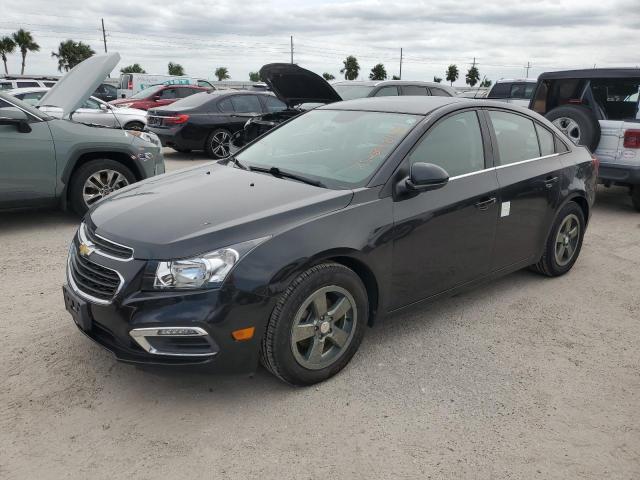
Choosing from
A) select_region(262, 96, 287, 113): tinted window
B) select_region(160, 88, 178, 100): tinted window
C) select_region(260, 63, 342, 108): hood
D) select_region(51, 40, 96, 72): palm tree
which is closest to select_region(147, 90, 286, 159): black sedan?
select_region(262, 96, 287, 113): tinted window

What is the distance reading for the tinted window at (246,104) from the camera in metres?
11.8

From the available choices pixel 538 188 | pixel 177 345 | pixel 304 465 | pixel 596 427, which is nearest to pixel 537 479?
pixel 596 427

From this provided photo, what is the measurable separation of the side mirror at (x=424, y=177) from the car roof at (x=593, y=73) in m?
5.33

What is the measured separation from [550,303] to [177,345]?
9.85ft

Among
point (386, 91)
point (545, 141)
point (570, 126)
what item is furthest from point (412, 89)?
point (545, 141)

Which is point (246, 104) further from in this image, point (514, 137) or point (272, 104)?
point (514, 137)

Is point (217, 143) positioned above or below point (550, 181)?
below

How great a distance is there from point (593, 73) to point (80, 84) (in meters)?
6.70

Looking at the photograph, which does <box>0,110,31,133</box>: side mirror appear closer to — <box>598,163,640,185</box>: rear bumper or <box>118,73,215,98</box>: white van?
<box>598,163,640,185</box>: rear bumper

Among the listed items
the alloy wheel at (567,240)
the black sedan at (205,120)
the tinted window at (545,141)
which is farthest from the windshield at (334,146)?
the black sedan at (205,120)

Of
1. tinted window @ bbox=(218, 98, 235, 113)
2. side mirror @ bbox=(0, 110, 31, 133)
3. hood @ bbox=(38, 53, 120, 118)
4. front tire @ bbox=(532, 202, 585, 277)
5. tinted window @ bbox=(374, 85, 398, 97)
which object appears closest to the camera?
front tire @ bbox=(532, 202, 585, 277)

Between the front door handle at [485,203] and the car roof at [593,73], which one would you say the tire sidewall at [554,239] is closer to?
the front door handle at [485,203]

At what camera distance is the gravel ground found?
2.47 m

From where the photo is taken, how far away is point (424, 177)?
3.18 m
